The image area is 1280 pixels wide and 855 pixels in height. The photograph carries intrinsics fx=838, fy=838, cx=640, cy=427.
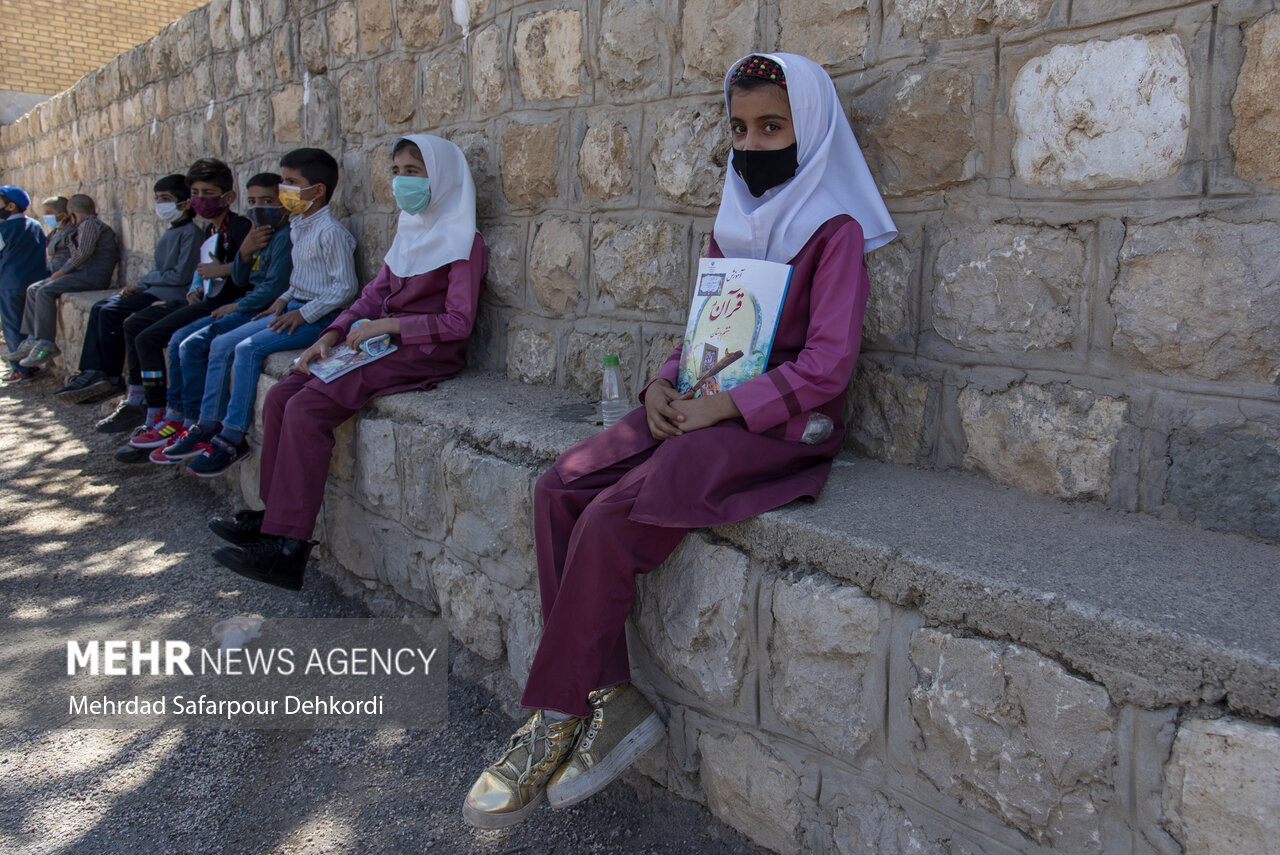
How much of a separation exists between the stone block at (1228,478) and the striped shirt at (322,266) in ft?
11.1

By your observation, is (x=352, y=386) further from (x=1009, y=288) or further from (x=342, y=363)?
(x=1009, y=288)

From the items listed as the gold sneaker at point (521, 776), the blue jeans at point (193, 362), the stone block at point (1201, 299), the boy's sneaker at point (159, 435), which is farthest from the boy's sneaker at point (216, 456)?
the stone block at point (1201, 299)

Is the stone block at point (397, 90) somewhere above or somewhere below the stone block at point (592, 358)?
above

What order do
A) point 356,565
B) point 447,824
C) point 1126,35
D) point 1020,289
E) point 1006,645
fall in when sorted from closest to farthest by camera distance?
point 1006,645, point 1126,35, point 1020,289, point 447,824, point 356,565

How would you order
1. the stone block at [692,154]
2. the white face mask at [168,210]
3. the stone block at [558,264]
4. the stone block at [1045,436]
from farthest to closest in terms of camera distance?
1. the white face mask at [168,210]
2. the stone block at [558,264]
3. the stone block at [692,154]
4. the stone block at [1045,436]

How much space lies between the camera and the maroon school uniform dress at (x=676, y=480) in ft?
5.71

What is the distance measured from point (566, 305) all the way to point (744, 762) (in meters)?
1.72

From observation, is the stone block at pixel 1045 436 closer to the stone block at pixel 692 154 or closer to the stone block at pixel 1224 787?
the stone block at pixel 1224 787

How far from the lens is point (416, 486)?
2.86m

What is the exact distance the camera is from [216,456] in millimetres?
3615

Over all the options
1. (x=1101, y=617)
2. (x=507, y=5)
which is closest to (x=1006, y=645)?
(x=1101, y=617)

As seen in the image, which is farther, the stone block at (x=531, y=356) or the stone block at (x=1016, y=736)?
the stone block at (x=531, y=356)

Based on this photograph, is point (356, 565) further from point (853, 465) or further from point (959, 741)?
point (959, 741)

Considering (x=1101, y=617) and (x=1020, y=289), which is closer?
(x=1101, y=617)
